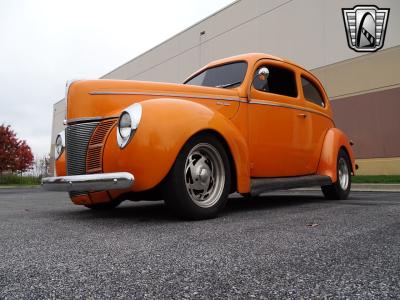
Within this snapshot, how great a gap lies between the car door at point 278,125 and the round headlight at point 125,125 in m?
1.56

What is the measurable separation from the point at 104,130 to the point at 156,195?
77 centimetres

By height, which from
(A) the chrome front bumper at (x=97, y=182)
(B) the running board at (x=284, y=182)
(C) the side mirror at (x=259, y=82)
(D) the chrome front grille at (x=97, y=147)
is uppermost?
(C) the side mirror at (x=259, y=82)

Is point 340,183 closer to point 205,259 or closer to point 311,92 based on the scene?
point 311,92

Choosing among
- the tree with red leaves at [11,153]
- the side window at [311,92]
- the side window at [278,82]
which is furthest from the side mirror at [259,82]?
the tree with red leaves at [11,153]

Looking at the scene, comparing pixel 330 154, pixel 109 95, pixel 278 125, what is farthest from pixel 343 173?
pixel 109 95

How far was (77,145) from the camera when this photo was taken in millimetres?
3723

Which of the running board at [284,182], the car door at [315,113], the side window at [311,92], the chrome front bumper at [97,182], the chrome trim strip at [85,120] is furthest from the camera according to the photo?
the side window at [311,92]

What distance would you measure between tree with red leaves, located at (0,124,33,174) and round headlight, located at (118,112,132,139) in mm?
25901

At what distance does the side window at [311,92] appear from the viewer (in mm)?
5617

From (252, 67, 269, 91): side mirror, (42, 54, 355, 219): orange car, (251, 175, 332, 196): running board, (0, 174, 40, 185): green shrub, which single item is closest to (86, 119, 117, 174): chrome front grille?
(42, 54, 355, 219): orange car

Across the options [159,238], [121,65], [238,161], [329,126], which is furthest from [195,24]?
[159,238]

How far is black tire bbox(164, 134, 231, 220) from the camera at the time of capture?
130 inches

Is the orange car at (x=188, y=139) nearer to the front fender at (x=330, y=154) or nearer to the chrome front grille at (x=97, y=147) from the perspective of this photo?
the chrome front grille at (x=97, y=147)

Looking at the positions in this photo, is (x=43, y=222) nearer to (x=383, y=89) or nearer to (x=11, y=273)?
(x=11, y=273)
